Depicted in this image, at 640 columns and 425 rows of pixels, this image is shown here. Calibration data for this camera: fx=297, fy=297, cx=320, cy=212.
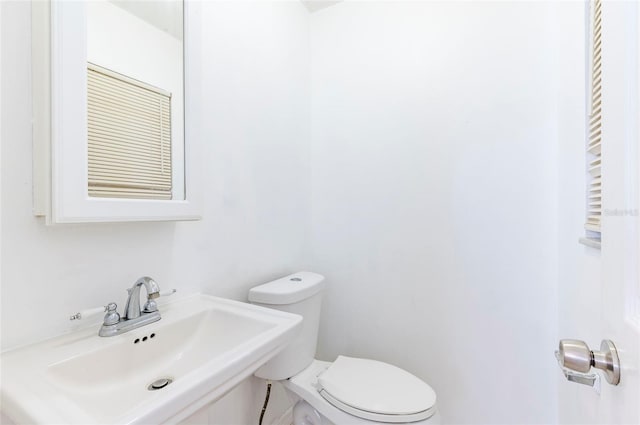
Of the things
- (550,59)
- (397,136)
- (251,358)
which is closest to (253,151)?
(397,136)

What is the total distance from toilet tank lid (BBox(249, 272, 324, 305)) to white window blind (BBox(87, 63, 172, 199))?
531 mm

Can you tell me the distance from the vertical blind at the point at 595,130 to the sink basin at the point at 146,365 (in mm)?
983

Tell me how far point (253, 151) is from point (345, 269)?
31.9 inches

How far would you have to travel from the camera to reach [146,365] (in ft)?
2.64

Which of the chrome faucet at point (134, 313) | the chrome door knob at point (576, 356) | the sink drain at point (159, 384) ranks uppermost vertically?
the chrome door knob at point (576, 356)

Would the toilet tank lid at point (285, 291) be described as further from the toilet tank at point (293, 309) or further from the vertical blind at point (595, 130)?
the vertical blind at point (595, 130)

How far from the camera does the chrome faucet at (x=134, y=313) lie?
0.76m

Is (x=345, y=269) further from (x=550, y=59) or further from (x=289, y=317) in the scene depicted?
(x=550, y=59)

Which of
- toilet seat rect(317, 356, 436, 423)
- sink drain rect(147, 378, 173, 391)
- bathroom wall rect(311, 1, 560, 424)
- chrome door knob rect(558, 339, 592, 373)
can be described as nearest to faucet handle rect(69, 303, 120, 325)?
sink drain rect(147, 378, 173, 391)

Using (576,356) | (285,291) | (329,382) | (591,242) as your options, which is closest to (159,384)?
(285,291)

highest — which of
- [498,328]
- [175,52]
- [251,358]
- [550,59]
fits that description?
[550,59]

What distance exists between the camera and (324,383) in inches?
46.8

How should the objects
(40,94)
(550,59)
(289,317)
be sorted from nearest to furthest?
(40,94) < (289,317) < (550,59)

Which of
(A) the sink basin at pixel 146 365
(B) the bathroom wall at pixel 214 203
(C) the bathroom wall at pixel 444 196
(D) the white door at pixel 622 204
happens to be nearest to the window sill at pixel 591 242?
(C) the bathroom wall at pixel 444 196
